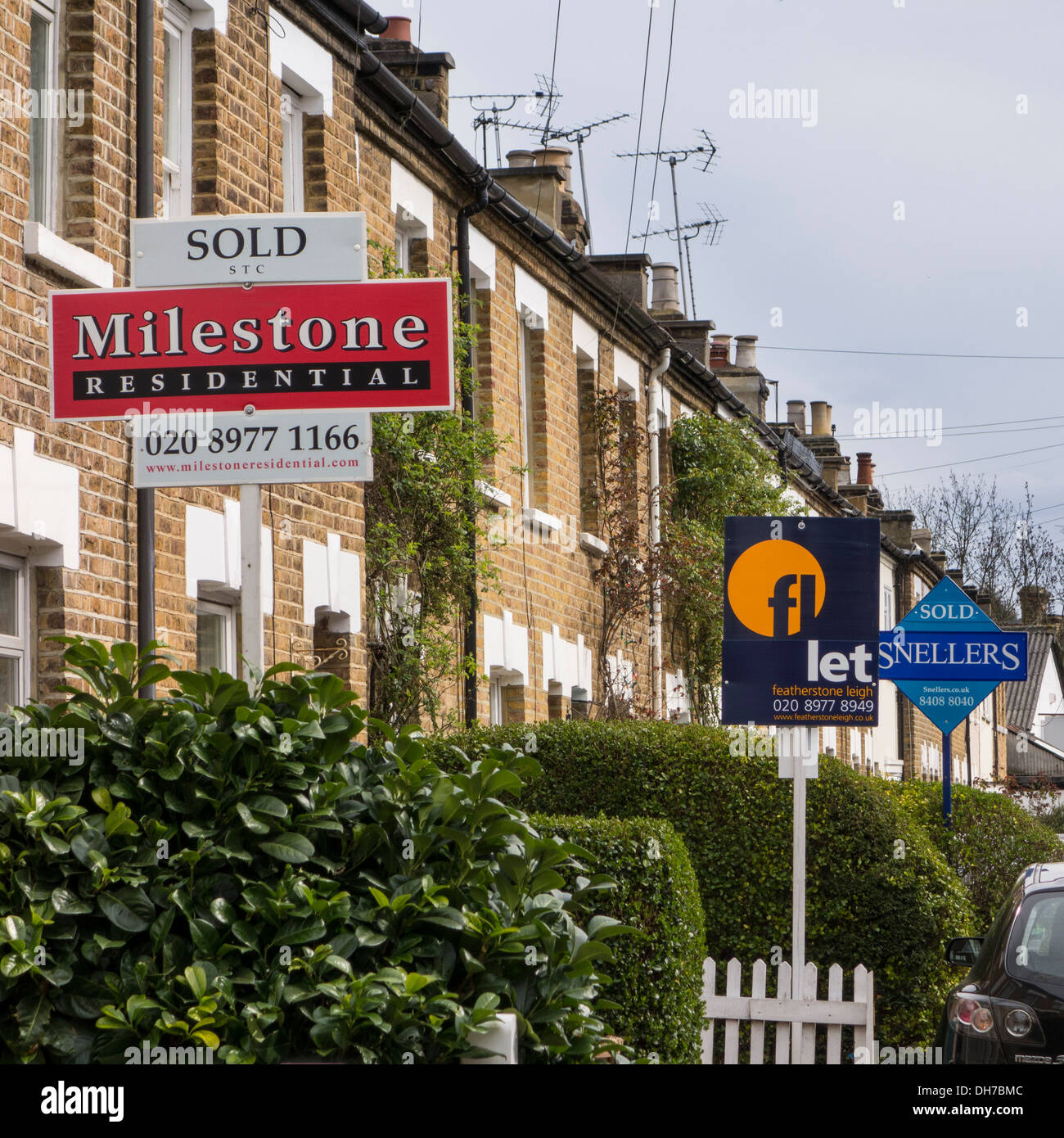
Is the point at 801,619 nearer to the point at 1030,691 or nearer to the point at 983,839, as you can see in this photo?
the point at 983,839

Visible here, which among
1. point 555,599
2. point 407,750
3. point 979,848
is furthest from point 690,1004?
point 555,599

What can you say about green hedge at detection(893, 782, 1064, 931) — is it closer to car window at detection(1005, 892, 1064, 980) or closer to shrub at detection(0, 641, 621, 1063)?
car window at detection(1005, 892, 1064, 980)

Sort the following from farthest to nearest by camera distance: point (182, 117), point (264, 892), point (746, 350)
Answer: point (746, 350) → point (182, 117) → point (264, 892)

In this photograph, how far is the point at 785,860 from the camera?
9.66 m

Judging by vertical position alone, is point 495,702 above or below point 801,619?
below

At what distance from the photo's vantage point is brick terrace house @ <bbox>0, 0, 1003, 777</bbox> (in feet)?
24.5

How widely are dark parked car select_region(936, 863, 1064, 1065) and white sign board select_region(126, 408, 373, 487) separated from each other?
3721 millimetres

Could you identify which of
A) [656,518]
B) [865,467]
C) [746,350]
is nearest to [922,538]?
[865,467]

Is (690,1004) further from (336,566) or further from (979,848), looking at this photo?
(979,848)

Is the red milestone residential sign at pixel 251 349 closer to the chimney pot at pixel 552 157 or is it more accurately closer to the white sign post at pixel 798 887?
the white sign post at pixel 798 887

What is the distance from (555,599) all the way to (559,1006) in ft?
38.1

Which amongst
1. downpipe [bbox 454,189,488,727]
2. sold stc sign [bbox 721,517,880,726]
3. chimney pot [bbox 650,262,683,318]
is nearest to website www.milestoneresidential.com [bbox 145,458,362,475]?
sold stc sign [bbox 721,517,880,726]

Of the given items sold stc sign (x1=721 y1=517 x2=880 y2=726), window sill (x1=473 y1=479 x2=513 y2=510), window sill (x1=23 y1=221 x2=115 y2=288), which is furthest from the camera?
window sill (x1=473 y1=479 x2=513 y2=510)

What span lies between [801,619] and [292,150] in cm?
475
